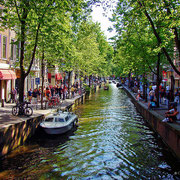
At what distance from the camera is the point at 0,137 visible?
11.6 metres

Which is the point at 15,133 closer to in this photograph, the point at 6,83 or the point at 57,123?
the point at 57,123

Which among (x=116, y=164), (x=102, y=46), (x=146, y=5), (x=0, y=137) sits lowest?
(x=116, y=164)

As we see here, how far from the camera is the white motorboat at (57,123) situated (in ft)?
52.3

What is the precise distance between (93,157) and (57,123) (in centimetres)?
468

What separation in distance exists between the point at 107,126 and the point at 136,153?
21.7 ft

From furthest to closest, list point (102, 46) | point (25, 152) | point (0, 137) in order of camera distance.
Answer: point (102, 46)
point (25, 152)
point (0, 137)

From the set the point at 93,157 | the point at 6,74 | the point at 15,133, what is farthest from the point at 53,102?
the point at 93,157

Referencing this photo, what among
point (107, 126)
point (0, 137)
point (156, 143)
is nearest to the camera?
point (0, 137)

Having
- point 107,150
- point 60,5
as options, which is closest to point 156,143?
point 107,150

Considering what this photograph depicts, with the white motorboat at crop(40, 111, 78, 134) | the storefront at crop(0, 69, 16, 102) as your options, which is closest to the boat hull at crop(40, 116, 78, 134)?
the white motorboat at crop(40, 111, 78, 134)

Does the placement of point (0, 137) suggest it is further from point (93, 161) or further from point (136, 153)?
point (136, 153)

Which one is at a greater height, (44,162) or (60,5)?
(60,5)

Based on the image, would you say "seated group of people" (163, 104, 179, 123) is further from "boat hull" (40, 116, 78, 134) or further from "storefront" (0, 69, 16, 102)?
"storefront" (0, 69, 16, 102)

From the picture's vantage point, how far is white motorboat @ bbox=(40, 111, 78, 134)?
52.3 feet
